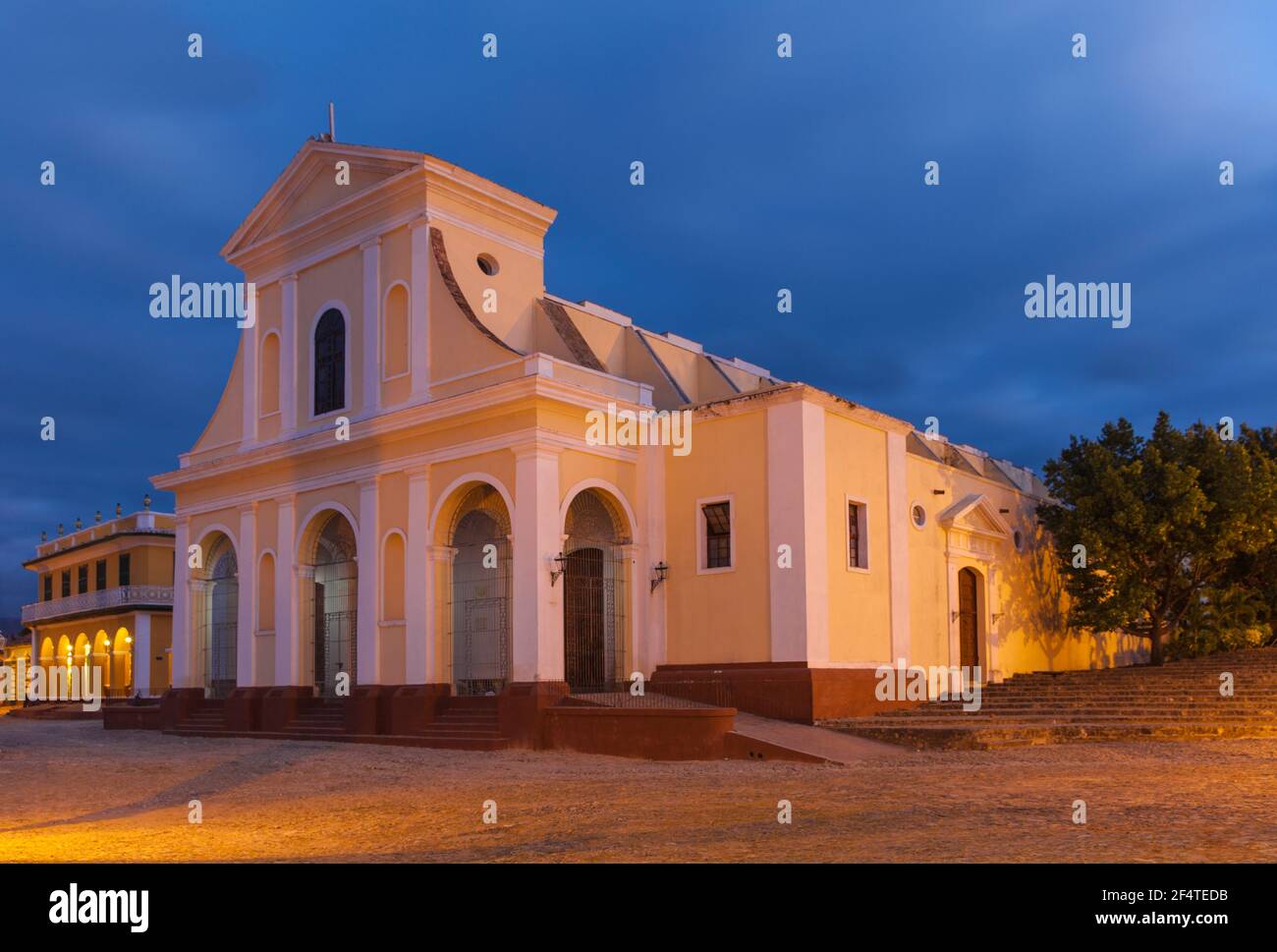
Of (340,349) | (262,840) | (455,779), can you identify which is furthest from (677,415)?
(262,840)

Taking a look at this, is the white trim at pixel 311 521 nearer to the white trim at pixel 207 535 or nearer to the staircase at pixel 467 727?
the white trim at pixel 207 535

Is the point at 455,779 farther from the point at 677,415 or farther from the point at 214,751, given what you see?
the point at 677,415

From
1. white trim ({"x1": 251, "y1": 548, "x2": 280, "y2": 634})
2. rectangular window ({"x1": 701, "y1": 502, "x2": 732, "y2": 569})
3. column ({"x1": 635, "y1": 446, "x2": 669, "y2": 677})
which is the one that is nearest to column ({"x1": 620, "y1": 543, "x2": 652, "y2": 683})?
column ({"x1": 635, "y1": 446, "x2": 669, "y2": 677})

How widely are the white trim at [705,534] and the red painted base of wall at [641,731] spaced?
3.66 metres

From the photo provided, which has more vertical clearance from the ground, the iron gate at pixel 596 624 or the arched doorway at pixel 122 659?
the iron gate at pixel 596 624

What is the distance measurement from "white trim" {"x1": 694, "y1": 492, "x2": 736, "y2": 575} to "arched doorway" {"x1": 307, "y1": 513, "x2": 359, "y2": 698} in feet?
23.3

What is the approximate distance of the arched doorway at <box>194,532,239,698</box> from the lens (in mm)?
25547

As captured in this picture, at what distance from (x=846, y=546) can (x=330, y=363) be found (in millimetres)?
10916

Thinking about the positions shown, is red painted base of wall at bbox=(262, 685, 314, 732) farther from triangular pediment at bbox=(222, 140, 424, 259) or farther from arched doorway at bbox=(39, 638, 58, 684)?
arched doorway at bbox=(39, 638, 58, 684)

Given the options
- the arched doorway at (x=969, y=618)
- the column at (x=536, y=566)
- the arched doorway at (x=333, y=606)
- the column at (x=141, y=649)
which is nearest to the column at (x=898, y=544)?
the arched doorway at (x=969, y=618)

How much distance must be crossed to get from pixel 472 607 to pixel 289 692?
3853 mm

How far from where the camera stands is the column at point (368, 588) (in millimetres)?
21141

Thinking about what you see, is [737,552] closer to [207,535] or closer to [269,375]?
[269,375]

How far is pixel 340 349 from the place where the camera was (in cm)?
2338
